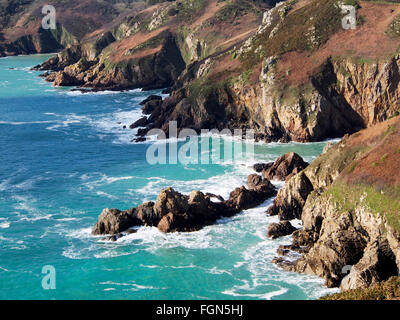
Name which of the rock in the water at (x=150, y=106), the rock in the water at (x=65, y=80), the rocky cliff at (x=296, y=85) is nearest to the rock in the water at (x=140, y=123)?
the rocky cliff at (x=296, y=85)

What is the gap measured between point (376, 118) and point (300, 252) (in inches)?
1881

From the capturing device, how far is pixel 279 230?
60.5m

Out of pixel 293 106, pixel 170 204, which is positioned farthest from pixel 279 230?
pixel 293 106

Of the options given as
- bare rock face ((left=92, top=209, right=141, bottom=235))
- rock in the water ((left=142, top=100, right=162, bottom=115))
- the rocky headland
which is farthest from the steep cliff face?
rock in the water ((left=142, top=100, right=162, bottom=115))

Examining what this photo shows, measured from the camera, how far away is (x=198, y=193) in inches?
2601

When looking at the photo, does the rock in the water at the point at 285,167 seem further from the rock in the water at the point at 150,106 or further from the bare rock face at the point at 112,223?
the rock in the water at the point at 150,106

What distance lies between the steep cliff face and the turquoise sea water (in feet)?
7.98

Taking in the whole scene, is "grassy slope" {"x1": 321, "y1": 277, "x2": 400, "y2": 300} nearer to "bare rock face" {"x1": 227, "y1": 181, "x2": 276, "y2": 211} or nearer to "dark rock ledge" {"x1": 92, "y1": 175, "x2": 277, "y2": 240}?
"dark rock ledge" {"x1": 92, "y1": 175, "x2": 277, "y2": 240}

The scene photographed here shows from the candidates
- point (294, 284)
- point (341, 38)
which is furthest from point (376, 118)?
point (294, 284)

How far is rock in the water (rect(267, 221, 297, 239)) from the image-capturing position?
198ft

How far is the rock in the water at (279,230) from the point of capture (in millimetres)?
60312

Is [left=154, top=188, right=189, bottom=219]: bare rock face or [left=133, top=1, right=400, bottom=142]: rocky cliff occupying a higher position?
[left=133, top=1, right=400, bottom=142]: rocky cliff

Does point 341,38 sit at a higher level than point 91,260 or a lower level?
higher
